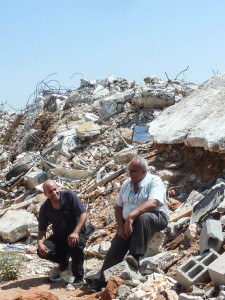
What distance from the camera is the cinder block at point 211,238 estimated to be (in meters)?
4.35

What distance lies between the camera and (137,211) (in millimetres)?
4590

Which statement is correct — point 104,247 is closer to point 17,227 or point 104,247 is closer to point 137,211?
point 137,211

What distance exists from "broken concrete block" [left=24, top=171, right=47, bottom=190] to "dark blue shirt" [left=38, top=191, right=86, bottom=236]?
4272mm

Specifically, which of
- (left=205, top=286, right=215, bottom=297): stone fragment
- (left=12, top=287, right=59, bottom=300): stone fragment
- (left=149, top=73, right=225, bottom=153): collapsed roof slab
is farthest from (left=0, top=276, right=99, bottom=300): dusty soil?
(left=149, top=73, right=225, bottom=153): collapsed roof slab

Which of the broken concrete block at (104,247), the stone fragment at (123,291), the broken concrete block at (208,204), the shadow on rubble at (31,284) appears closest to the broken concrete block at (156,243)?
the broken concrete block at (208,204)

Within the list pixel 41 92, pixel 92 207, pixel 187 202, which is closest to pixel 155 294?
pixel 187 202

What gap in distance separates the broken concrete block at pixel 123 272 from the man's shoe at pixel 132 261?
3 centimetres

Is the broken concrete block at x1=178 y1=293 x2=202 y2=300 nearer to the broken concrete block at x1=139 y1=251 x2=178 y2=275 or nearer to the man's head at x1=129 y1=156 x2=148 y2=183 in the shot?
the broken concrete block at x1=139 y1=251 x2=178 y2=275

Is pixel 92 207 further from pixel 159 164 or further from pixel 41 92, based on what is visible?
pixel 41 92

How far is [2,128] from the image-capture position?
17.7m

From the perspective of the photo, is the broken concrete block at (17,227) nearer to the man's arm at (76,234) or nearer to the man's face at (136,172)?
the man's arm at (76,234)

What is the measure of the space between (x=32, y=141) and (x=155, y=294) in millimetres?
9317

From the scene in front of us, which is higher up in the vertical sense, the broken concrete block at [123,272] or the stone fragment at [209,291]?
the broken concrete block at [123,272]

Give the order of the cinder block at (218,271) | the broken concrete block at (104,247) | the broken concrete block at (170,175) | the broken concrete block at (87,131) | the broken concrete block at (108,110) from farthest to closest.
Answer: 1. the broken concrete block at (108,110)
2. the broken concrete block at (87,131)
3. the broken concrete block at (170,175)
4. the broken concrete block at (104,247)
5. the cinder block at (218,271)
